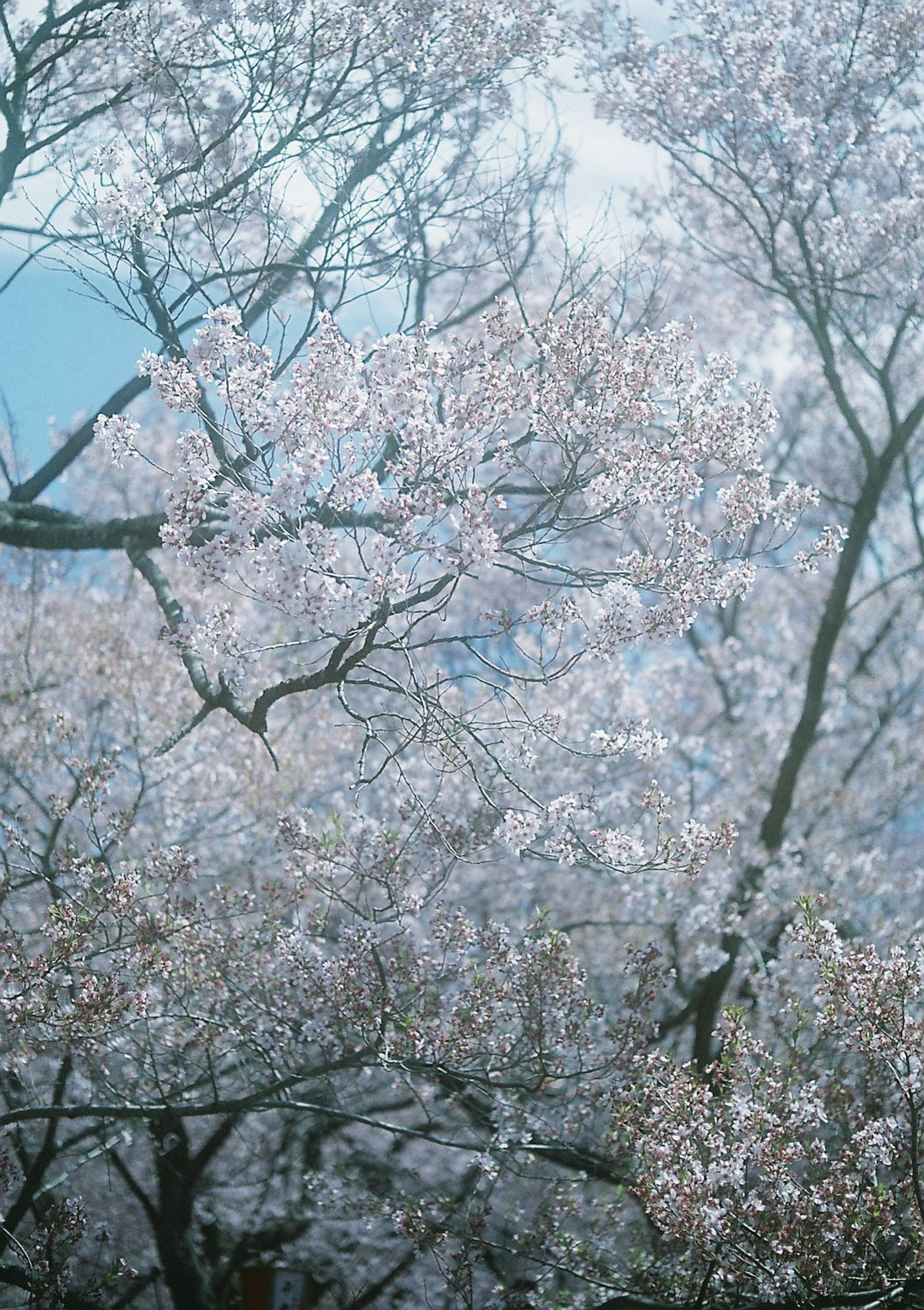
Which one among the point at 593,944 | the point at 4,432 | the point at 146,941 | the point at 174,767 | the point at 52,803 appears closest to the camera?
the point at 146,941

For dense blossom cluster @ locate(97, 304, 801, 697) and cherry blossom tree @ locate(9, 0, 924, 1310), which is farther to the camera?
cherry blossom tree @ locate(9, 0, 924, 1310)

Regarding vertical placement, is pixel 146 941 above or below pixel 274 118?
below

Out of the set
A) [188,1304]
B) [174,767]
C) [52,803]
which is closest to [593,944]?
[174,767]

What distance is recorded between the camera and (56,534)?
566cm

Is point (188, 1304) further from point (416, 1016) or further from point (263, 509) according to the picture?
point (263, 509)

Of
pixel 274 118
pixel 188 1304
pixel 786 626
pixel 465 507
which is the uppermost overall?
pixel 786 626

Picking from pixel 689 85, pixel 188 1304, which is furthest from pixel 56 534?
pixel 689 85

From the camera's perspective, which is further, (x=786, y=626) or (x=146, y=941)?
(x=786, y=626)

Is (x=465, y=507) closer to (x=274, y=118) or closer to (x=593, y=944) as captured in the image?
(x=274, y=118)

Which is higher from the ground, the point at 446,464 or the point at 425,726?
the point at 446,464

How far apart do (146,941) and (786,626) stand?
9.63 metres

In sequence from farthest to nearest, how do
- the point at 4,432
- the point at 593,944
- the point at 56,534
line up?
1. the point at 593,944
2. the point at 4,432
3. the point at 56,534

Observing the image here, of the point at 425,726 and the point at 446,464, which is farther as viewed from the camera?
the point at 425,726

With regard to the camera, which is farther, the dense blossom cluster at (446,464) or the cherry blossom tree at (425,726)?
the cherry blossom tree at (425,726)
